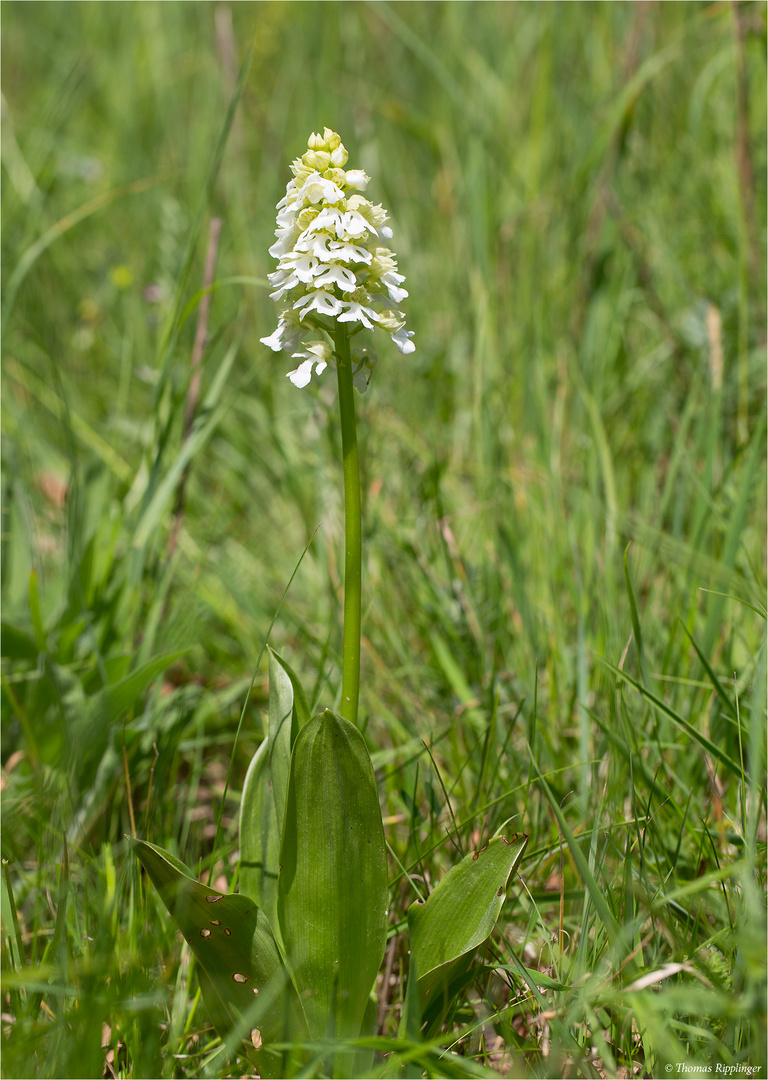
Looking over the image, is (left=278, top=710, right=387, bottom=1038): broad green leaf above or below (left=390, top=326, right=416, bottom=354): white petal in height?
below

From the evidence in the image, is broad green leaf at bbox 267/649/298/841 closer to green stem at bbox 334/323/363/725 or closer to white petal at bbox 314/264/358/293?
green stem at bbox 334/323/363/725

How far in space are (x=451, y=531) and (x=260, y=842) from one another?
134 centimetres

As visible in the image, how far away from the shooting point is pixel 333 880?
1063 mm

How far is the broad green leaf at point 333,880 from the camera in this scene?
103cm

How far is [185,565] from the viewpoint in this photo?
2469 mm

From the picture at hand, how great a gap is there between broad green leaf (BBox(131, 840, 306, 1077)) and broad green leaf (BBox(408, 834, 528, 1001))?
8.1 inches

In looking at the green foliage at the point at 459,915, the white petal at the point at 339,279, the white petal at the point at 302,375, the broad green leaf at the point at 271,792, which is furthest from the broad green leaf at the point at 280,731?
the white petal at the point at 339,279

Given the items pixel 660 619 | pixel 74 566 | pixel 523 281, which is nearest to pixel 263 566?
pixel 74 566

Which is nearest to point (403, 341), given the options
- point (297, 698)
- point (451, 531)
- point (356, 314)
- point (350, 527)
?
point (356, 314)

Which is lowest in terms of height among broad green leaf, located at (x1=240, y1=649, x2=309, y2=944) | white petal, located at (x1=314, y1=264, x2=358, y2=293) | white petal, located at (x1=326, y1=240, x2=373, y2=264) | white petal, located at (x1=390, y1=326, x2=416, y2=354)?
broad green leaf, located at (x1=240, y1=649, x2=309, y2=944)

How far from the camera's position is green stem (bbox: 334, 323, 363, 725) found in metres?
1.06

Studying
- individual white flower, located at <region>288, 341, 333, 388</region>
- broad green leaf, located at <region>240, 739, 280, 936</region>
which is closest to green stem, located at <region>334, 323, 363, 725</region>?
individual white flower, located at <region>288, 341, 333, 388</region>

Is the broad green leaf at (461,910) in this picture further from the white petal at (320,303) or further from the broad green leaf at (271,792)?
the white petal at (320,303)

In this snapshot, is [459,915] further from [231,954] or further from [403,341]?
[403,341]
